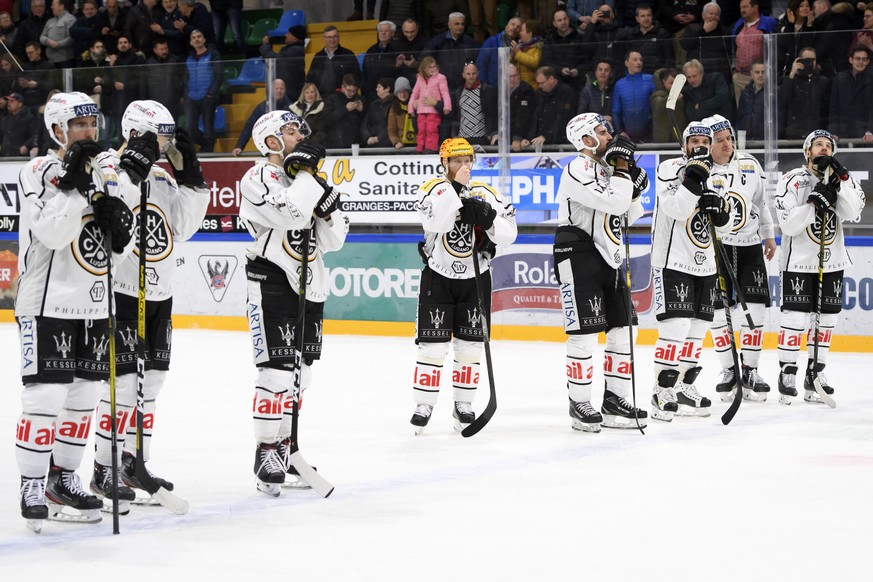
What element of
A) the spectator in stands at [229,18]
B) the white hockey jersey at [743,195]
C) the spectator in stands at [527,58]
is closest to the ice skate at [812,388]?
the white hockey jersey at [743,195]

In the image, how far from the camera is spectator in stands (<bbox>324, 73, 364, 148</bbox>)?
1074 centimetres

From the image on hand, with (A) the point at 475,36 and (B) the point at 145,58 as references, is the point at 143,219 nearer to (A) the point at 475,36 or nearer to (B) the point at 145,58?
(A) the point at 475,36

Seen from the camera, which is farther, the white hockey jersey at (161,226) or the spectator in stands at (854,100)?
the spectator in stands at (854,100)

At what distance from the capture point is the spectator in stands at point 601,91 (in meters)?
9.84

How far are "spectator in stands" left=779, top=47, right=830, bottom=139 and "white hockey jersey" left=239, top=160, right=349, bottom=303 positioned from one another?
564 centimetres

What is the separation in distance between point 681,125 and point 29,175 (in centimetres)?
660

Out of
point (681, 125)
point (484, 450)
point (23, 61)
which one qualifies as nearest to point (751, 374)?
point (484, 450)

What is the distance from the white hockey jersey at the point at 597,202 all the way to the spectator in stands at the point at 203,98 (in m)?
6.00

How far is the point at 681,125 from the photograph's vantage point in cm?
960

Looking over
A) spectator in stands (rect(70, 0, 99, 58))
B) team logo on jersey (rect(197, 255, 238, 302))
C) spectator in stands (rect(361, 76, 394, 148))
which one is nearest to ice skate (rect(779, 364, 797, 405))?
spectator in stands (rect(361, 76, 394, 148))

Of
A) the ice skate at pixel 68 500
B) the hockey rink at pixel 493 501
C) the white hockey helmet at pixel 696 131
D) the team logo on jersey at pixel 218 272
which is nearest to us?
the hockey rink at pixel 493 501

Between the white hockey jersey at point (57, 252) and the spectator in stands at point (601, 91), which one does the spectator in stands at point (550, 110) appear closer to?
the spectator in stands at point (601, 91)

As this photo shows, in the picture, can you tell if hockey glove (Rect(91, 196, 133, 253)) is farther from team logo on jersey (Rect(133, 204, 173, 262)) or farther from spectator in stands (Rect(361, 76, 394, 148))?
spectator in stands (Rect(361, 76, 394, 148))

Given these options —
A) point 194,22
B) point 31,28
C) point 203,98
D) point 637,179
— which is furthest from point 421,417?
point 31,28
